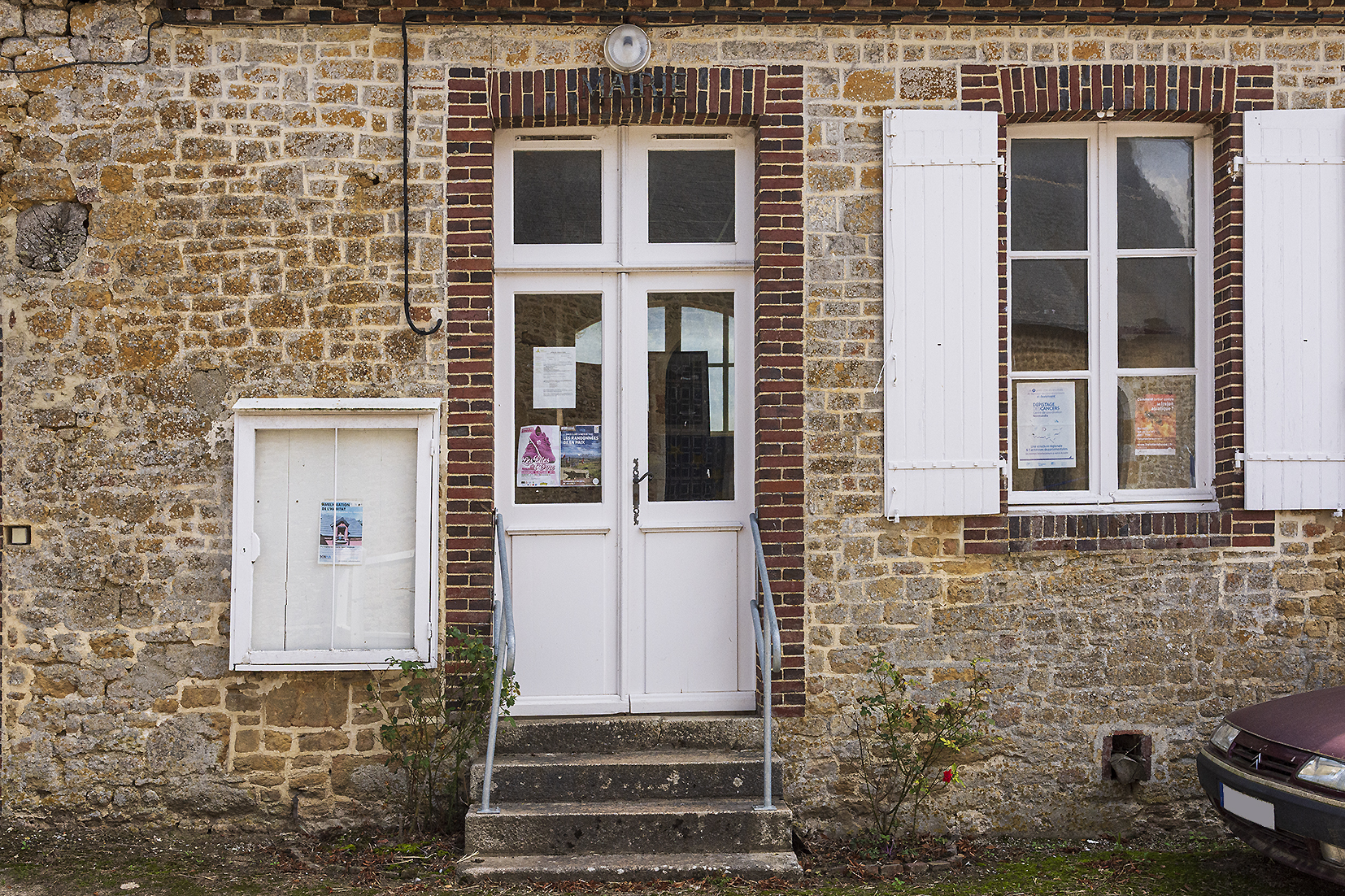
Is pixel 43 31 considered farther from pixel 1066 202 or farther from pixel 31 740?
pixel 1066 202

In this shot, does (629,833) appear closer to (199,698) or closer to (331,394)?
(199,698)

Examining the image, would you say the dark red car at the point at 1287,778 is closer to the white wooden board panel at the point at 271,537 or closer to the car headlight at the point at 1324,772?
the car headlight at the point at 1324,772

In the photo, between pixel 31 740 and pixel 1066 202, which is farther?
pixel 1066 202

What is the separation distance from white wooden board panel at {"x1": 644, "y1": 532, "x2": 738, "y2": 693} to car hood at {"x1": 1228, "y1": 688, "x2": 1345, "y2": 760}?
241cm

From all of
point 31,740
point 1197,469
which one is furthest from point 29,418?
point 1197,469

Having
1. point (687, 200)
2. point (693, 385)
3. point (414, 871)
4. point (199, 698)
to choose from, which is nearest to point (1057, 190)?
point (687, 200)

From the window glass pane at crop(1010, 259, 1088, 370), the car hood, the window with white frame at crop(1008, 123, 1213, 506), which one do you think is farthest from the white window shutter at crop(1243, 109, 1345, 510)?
the car hood

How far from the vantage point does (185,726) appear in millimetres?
5098

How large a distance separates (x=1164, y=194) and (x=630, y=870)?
14.6ft

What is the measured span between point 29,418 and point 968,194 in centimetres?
490

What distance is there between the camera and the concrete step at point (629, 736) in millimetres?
5148

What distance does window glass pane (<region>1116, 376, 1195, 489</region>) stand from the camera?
5.51 meters

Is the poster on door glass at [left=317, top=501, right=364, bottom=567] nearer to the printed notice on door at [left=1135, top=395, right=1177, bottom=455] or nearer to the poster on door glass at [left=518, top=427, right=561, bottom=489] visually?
the poster on door glass at [left=518, top=427, right=561, bottom=489]

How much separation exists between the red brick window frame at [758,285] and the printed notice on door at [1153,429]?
6.22ft
